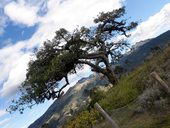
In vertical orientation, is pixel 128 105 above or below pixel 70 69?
below

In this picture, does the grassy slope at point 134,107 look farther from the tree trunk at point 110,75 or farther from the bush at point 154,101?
the tree trunk at point 110,75

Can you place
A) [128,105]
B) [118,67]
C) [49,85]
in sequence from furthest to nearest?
1. [118,67]
2. [49,85]
3. [128,105]

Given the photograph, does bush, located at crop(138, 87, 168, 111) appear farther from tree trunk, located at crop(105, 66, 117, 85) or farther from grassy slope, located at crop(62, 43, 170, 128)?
tree trunk, located at crop(105, 66, 117, 85)

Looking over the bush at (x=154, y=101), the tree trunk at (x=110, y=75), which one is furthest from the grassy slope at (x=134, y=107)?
the tree trunk at (x=110, y=75)

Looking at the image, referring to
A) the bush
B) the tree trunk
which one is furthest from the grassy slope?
the tree trunk

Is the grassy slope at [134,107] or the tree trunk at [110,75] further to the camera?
the tree trunk at [110,75]

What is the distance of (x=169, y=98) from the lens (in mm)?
17109

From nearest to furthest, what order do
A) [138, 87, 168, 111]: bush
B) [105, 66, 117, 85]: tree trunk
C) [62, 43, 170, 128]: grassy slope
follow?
[62, 43, 170, 128]: grassy slope < [138, 87, 168, 111]: bush < [105, 66, 117, 85]: tree trunk

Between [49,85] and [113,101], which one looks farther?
[49,85]

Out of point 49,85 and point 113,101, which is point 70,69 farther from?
point 113,101

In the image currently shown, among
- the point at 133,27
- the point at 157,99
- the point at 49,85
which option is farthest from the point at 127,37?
the point at 157,99

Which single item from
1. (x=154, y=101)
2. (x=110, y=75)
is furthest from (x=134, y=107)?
(x=110, y=75)

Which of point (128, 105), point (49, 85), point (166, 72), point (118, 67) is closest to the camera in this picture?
point (166, 72)

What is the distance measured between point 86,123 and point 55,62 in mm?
17278
